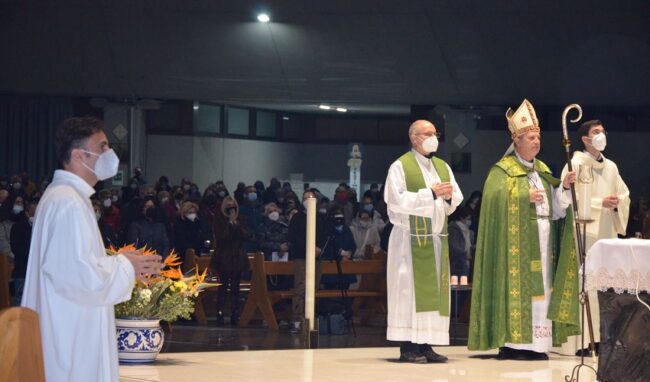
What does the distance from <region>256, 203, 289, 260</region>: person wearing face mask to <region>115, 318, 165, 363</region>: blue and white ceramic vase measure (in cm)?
676

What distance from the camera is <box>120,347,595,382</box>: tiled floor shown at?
28.5 ft

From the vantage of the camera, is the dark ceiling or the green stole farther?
the dark ceiling

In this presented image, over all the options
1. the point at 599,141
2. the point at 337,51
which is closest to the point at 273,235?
the point at 599,141

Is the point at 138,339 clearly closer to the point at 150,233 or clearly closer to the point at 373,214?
the point at 150,233

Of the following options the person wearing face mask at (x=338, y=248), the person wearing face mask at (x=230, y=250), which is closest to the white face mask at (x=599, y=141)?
the person wearing face mask at (x=338, y=248)

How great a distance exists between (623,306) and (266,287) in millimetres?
7870

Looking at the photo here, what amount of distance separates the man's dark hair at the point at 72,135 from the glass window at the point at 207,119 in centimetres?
1927

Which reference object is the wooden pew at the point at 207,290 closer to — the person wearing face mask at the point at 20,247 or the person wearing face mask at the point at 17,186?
the person wearing face mask at the point at 20,247

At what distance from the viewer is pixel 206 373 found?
8891mm

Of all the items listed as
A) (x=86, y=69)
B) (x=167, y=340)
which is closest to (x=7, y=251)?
(x=167, y=340)

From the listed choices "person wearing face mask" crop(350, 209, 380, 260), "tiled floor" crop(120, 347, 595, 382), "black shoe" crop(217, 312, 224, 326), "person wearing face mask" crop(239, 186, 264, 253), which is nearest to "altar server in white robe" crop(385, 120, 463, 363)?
"tiled floor" crop(120, 347, 595, 382)

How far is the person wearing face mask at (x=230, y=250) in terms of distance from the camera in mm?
14953

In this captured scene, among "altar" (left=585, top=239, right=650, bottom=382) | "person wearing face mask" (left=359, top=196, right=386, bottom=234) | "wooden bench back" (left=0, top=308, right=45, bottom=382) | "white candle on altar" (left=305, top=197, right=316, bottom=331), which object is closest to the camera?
"wooden bench back" (left=0, top=308, right=45, bottom=382)

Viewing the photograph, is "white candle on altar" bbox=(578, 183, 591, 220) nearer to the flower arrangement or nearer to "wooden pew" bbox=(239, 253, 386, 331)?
the flower arrangement
